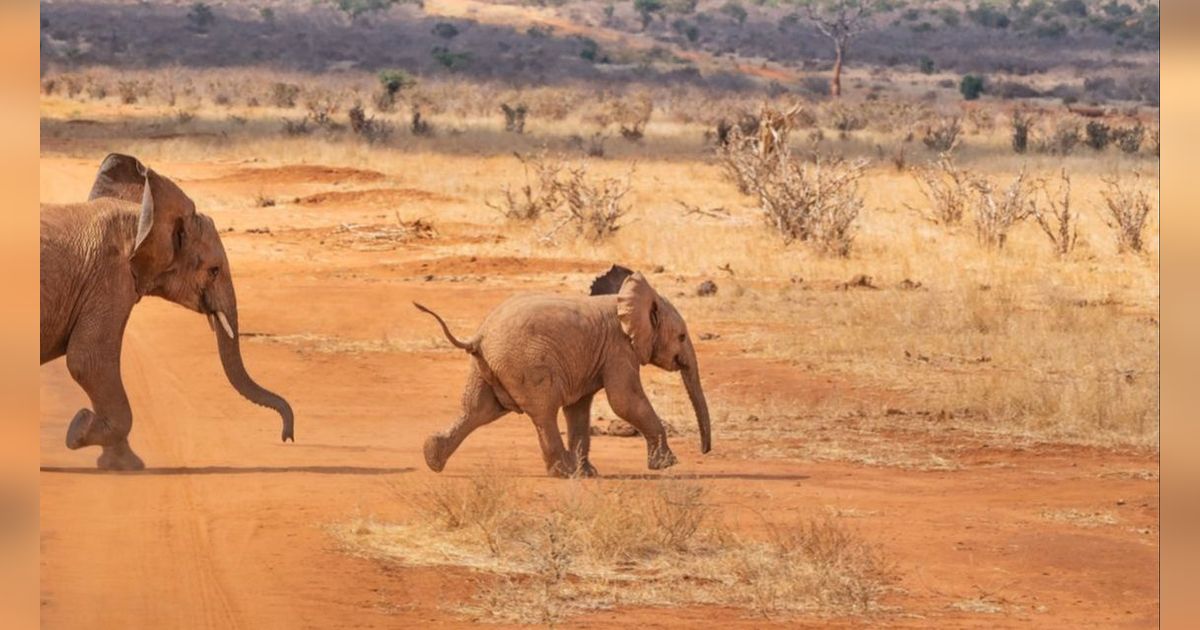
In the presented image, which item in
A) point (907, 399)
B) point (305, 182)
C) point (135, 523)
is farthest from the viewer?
point (305, 182)

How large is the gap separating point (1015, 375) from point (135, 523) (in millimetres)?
7512

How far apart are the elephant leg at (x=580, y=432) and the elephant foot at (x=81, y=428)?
2297mm

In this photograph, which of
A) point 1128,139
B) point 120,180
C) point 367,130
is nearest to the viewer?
point 120,180

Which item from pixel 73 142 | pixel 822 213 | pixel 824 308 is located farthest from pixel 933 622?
pixel 73 142

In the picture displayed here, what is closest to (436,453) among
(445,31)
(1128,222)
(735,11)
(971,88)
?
(1128,222)

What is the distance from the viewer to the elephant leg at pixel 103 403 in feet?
27.6

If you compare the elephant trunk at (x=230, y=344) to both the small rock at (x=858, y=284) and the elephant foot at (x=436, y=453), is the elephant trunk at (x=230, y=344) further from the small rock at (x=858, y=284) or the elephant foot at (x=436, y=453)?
the small rock at (x=858, y=284)

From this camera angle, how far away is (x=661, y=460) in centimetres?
914

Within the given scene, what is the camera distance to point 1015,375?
13031 mm

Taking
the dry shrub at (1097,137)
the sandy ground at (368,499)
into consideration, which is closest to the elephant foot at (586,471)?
the sandy ground at (368,499)

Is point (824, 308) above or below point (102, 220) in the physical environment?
below

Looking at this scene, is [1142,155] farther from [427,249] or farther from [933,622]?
[933,622]

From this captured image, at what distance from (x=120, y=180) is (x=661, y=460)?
3162 millimetres

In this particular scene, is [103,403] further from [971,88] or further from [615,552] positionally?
[971,88]
